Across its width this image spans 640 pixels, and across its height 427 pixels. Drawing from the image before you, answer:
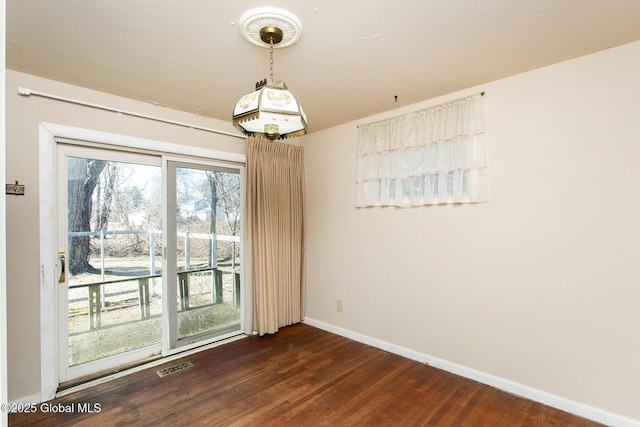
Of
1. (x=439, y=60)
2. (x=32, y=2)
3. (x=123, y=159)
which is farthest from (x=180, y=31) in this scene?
(x=439, y=60)

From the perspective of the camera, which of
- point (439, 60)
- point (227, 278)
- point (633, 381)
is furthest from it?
point (227, 278)

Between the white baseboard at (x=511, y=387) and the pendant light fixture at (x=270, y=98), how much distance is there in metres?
2.52

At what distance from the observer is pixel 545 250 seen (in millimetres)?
2355

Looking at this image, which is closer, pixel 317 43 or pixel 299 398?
pixel 317 43

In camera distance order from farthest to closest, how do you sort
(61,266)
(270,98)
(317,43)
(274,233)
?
(274,233) < (61,266) < (317,43) < (270,98)

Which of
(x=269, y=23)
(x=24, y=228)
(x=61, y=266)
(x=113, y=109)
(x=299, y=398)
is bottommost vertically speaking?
(x=299, y=398)

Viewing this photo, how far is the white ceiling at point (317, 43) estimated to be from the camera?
1.67 metres

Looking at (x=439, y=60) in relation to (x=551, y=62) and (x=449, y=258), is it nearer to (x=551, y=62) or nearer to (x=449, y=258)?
(x=551, y=62)

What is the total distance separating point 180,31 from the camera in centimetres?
186

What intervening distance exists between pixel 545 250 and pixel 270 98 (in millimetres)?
2315

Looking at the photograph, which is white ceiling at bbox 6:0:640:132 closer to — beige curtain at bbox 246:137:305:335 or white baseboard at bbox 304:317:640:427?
beige curtain at bbox 246:137:305:335

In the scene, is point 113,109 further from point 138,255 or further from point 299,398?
point 299,398

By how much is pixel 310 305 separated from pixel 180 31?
3367 mm

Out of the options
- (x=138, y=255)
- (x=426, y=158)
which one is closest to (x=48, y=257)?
(x=138, y=255)
